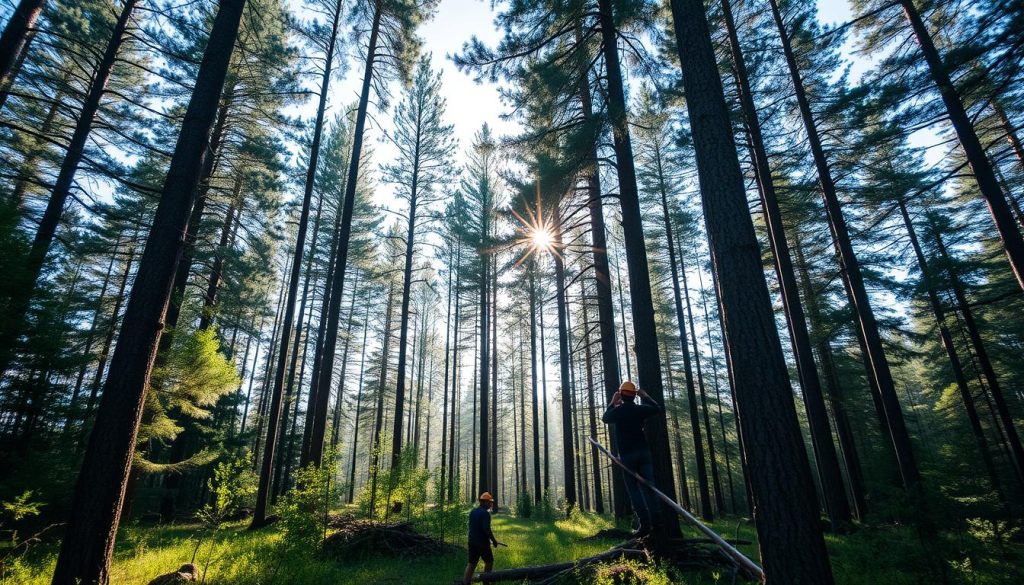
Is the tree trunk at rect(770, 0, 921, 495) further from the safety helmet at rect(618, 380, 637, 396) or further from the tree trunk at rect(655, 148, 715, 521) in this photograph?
the safety helmet at rect(618, 380, 637, 396)

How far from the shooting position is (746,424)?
3346 mm

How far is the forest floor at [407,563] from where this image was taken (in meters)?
5.11

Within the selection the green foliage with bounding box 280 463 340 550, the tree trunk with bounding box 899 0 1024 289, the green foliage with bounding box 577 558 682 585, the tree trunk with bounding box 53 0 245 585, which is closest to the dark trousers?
the green foliage with bounding box 577 558 682 585

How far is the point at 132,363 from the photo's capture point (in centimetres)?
452

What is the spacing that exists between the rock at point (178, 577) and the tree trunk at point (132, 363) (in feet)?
5.48

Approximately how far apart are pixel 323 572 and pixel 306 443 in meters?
8.81

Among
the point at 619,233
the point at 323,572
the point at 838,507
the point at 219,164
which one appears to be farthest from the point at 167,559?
the point at 619,233

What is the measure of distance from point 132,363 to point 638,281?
750cm

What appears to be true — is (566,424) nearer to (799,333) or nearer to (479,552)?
(799,333)

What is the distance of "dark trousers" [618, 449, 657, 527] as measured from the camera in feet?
16.8

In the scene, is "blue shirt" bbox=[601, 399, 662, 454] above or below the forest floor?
above

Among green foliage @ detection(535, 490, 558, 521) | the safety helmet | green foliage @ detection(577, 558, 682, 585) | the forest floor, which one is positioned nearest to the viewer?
green foliage @ detection(577, 558, 682, 585)

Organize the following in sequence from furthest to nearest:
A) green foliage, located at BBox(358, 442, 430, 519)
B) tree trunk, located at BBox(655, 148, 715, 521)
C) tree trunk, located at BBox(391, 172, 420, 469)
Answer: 1. tree trunk, located at BBox(655, 148, 715, 521)
2. tree trunk, located at BBox(391, 172, 420, 469)
3. green foliage, located at BBox(358, 442, 430, 519)

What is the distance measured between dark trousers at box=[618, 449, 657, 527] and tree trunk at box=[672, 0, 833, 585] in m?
A: 2.07
